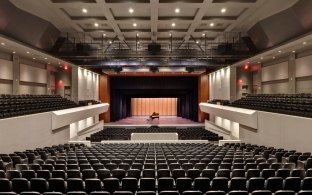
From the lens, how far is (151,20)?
18.9m

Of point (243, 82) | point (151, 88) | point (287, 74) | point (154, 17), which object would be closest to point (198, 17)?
point (154, 17)

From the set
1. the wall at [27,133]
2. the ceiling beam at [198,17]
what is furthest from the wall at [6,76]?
the ceiling beam at [198,17]

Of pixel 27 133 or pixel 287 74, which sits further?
pixel 287 74

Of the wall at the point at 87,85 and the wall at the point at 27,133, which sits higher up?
the wall at the point at 87,85

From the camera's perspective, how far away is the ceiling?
15852mm

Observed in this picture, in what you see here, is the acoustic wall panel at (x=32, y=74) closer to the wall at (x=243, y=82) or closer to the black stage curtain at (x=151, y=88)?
the black stage curtain at (x=151, y=88)

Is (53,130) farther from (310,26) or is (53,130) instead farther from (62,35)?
(310,26)

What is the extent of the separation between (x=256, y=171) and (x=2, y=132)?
10.7 m

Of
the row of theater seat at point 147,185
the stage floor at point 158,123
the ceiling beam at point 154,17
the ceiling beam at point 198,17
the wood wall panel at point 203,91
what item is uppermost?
the ceiling beam at point 198,17

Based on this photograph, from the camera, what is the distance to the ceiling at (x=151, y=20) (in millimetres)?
15852

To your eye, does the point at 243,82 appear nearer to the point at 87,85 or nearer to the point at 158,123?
the point at 158,123

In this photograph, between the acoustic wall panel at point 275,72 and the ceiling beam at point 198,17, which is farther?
the acoustic wall panel at point 275,72

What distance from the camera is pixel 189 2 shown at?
15.5m

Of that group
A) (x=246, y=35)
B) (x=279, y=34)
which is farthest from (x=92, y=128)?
(x=279, y=34)
